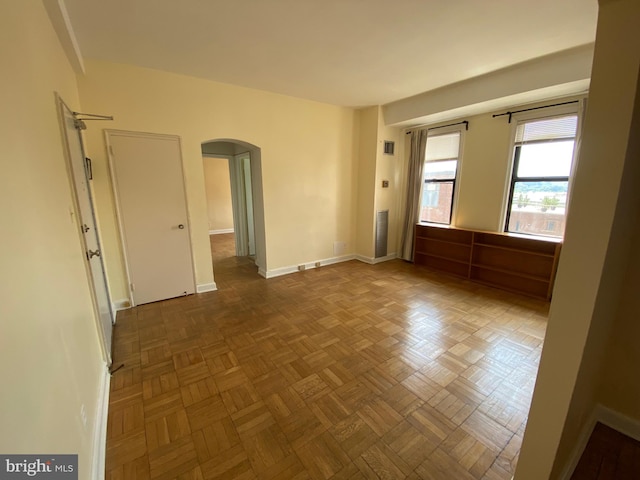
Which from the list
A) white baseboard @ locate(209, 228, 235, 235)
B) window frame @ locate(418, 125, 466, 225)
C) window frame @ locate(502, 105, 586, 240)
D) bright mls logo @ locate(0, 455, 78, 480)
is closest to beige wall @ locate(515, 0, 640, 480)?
bright mls logo @ locate(0, 455, 78, 480)

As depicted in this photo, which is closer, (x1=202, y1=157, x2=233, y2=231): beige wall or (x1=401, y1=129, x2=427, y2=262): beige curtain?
(x1=401, y1=129, x2=427, y2=262): beige curtain

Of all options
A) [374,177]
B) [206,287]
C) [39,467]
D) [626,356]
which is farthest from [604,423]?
[206,287]

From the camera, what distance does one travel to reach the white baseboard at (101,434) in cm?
136

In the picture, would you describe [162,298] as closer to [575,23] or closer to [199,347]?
[199,347]

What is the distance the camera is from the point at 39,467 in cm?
83

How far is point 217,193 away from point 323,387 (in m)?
7.37

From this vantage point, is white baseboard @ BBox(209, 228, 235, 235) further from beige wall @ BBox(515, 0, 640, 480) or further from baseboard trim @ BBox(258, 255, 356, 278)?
beige wall @ BBox(515, 0, 640, 480)

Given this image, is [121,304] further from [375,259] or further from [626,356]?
[626,356]

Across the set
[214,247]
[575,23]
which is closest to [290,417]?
[575,23]

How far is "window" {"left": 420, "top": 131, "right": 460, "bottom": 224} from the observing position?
4531 millimetres

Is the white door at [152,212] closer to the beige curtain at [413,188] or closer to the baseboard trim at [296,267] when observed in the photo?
the baseboard trim at [296,267]

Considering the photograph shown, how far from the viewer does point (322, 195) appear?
476 centimetres

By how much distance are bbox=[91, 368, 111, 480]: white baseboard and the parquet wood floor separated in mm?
42

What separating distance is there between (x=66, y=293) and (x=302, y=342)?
182cm
